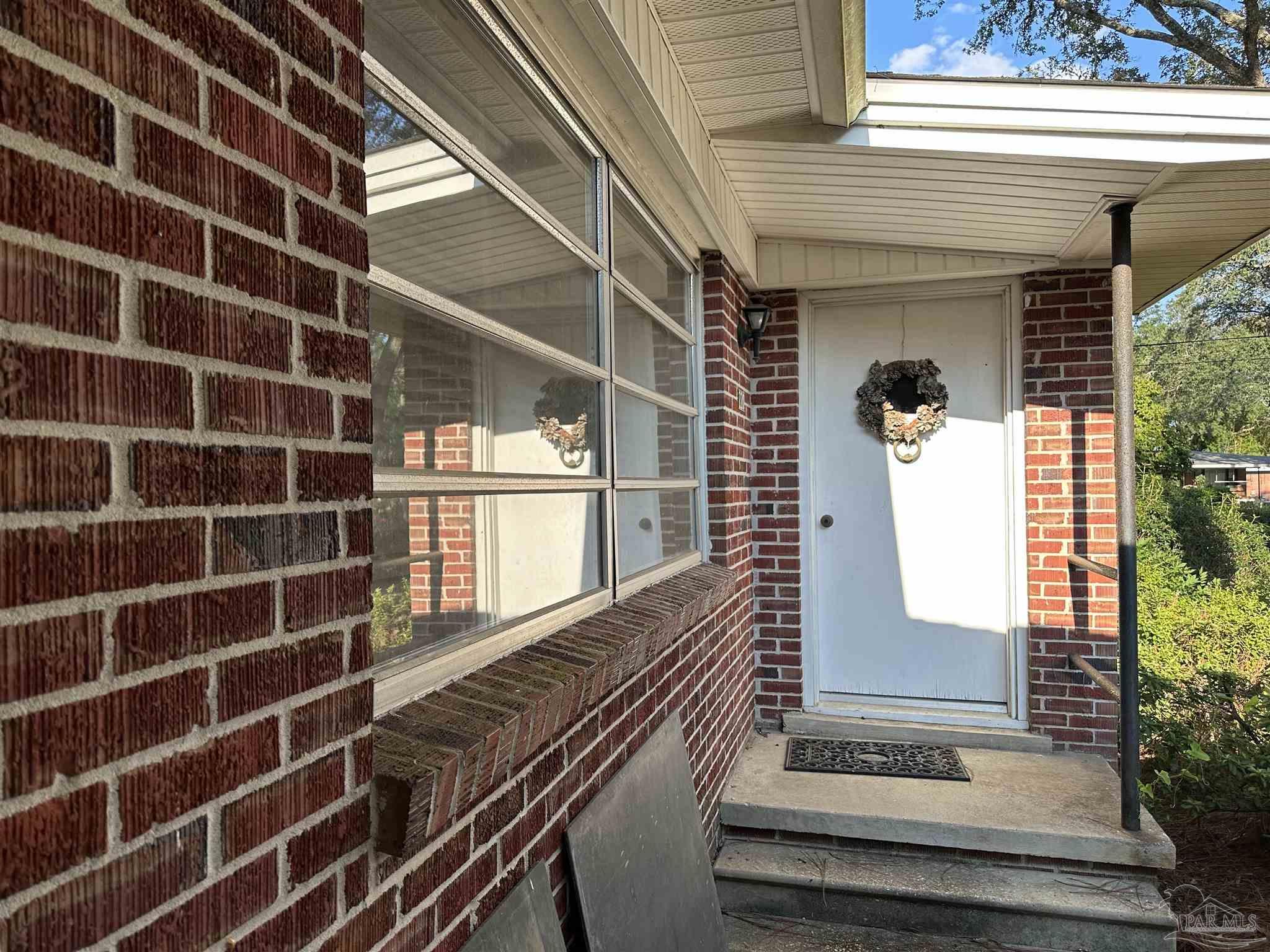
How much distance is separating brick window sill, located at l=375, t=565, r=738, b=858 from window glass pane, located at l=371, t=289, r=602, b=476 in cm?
40

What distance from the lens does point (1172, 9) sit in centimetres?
1062

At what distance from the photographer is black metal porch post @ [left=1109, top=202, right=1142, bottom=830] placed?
3.19 meters

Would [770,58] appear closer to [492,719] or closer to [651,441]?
[651,441]

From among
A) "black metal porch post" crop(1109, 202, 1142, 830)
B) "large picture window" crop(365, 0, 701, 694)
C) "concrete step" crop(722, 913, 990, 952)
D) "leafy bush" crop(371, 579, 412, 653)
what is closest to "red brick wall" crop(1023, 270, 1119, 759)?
"black metal porch post" crop(1109, 202, 1142, 830)

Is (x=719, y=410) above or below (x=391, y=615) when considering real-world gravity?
A: above

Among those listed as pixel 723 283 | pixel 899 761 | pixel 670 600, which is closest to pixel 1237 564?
pixel 899 761

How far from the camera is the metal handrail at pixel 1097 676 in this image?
338 centimetres

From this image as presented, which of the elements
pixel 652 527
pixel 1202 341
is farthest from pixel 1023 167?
pixel 1202 341

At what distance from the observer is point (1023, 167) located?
2990mm

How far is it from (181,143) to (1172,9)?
43.1ft

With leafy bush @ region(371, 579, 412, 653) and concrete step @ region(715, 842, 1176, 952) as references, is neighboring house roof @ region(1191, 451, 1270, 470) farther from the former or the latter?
leafy bush @ region(371, 579, 412, 653)

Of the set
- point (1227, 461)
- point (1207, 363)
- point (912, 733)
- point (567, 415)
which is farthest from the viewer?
point (1207, 363)

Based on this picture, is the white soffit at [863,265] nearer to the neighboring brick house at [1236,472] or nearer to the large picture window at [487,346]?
the large picture window at [487,346]

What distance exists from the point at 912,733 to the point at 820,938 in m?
1.38
